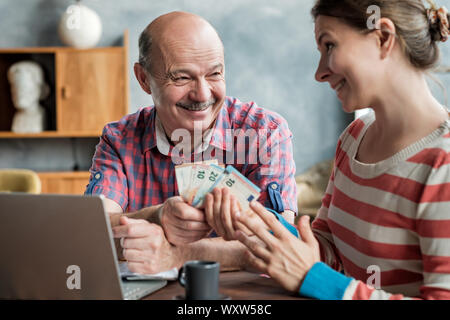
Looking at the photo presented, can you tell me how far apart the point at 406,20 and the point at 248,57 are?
3977mm

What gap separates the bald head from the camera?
78.9 inches

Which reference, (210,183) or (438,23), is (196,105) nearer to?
(210,183)

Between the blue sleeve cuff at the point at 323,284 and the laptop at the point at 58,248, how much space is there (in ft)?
1.38

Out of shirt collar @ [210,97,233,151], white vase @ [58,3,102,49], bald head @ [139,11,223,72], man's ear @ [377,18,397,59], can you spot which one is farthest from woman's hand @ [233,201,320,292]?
white vase @ [58,3,102,49]

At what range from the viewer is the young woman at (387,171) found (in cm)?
123

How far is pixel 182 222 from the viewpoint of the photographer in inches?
60.2

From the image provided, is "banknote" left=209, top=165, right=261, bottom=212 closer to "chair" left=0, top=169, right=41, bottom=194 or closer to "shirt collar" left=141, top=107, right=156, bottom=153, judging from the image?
"shirt collar" left=141, top=107, right=156, bottom=153

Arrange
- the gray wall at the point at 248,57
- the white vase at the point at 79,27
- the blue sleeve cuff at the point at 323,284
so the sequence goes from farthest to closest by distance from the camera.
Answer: the gray wall at the point at 248,57, the white vase at the point at 79,27, the blue sleeve cuff at the point at 323,284

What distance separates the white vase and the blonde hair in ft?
12.4

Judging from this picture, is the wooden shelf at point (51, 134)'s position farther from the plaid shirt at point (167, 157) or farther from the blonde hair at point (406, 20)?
the blonde hair at point (406, 20)

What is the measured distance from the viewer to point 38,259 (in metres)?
1.19

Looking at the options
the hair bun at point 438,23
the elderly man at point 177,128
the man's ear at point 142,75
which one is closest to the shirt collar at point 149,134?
the elderly man at point 177,128
